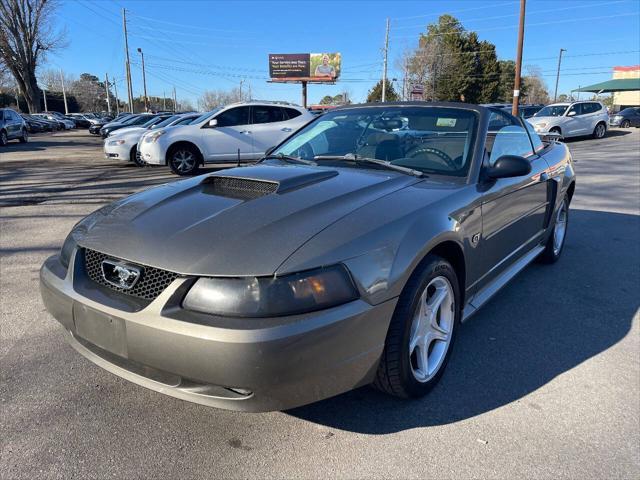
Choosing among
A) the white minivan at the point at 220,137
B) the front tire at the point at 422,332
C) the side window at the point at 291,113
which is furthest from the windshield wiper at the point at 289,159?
the side window at the point at 291,113

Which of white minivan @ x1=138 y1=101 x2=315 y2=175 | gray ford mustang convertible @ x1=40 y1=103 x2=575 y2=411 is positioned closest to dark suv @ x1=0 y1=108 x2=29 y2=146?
white minivan @ x1=138 y1=101 x2=315 y2=175

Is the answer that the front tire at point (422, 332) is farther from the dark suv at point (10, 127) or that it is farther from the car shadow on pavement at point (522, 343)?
the dark suv at point (10, 127)

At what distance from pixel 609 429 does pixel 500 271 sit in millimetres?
1299

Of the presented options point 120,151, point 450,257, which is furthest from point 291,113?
point 450,257

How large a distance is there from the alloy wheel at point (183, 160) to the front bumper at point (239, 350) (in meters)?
9.37

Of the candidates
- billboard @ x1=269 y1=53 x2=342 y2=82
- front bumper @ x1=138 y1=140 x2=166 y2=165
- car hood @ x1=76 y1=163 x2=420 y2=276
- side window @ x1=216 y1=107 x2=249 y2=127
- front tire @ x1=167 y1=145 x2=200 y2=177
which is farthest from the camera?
billboard @ x1=269 y1=53 x2=342 y2=82

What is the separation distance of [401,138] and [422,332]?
1.42 m

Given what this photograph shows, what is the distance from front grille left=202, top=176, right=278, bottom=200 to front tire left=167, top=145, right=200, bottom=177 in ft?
28.3

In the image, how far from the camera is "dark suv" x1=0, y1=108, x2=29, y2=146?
68.6ft

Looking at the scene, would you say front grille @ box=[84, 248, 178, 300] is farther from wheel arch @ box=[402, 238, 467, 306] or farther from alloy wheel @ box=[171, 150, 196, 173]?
alloy wheel @ box=[171, 150, 196, 173]

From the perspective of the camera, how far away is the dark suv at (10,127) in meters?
20.9

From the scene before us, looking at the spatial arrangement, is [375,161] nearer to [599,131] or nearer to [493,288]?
[493,288]

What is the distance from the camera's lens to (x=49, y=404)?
2383 millimetres

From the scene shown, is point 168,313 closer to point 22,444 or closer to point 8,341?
point 22,444
